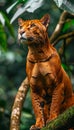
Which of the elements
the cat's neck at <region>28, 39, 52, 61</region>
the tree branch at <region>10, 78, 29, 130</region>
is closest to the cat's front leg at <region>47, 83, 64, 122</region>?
the cat's neck at <region>28, 39, 52, 61</region>

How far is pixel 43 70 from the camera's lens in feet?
15.5

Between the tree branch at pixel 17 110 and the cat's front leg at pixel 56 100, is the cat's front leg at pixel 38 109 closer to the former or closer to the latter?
the cat's front leg at pixel 56 100

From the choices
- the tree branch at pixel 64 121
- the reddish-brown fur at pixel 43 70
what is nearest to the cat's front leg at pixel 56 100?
the reddish-brown fur at pixel 43 70

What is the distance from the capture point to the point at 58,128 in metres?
4.20

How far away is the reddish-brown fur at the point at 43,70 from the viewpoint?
467cm

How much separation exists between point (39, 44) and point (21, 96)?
1.55 meters

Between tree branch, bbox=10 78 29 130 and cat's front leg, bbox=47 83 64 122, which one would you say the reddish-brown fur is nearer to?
cat's front leg, bbox=47 83 64 122

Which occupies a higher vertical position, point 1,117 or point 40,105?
point 40,105

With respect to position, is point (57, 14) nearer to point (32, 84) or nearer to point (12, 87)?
point (12, 87)

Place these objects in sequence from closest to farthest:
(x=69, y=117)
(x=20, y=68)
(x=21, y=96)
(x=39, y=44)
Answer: (x=69, y=117), (x=39, y=44), (x=21, y=96), (x=20, y=68)

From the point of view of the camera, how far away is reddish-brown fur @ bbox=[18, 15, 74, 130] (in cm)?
467

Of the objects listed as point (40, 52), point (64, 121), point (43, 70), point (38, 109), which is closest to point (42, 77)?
point (43, 70)

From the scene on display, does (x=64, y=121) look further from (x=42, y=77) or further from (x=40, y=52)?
(x=40, y=52)

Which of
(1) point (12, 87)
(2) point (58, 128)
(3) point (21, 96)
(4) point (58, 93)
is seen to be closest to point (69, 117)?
(2) point (58, 128)
